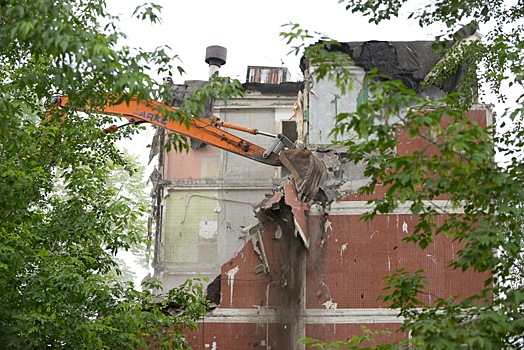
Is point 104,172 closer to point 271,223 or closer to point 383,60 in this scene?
point 271,223

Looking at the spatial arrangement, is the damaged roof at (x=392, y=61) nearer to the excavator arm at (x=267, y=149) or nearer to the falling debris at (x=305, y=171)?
the excavator arm at (x=267, y=149)

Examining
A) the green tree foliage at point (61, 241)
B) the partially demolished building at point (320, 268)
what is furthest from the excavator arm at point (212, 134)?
the green tree foliage at point (61, 241)

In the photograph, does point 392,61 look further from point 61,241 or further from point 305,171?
point 61,241

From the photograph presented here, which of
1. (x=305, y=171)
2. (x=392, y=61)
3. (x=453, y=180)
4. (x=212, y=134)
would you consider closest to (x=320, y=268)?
(x=305, y=171)

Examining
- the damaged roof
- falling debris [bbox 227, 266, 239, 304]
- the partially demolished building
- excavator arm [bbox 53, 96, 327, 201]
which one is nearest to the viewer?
the partially demolished building

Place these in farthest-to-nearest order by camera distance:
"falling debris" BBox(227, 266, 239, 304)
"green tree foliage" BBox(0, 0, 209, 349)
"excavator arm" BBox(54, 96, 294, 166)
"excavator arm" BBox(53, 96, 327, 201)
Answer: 1. "excavator arm" BBox(54, 96, 294, 166)
2. "falling debris" BBox(227, 266, 239, 304)
3. "excavator arm" BBox(53, 96, 327, 201)
4. "green tree foliage" BBox(0, 0, 209, 349)

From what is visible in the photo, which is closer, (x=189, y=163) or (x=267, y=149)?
(x=267, y=149)

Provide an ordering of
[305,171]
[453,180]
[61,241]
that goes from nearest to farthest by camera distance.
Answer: [453,180], [61,241], [305,171]

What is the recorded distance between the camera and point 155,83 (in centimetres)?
832

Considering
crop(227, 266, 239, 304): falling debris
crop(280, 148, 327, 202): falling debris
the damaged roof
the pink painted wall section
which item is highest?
the damaged roof

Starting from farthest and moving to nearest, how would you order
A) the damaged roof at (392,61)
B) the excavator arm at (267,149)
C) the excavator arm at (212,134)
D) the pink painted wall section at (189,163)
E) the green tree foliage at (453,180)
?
the pink painted wall section at (189,163) < the excavator arm at (212,134) < the damaged roof at (392,61) < the excavator arm at (267,149) < the green tree foliage at (453,180)

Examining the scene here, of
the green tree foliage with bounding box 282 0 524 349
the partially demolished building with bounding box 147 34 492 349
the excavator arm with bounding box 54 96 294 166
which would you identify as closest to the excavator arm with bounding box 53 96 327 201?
the excavator arm with bounding box 54 96 294 166

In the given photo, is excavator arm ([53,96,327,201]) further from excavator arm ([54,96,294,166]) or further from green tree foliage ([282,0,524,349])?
green tree foliage ([282,0,524,349])

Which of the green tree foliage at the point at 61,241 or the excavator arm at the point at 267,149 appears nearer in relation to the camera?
the green tree foliage at the point at 61,241
